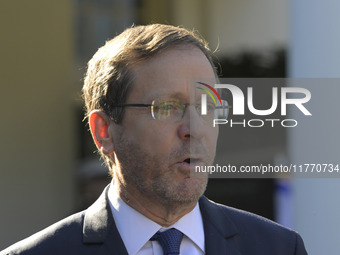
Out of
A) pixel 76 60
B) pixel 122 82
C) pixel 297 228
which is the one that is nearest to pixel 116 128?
pixel 122 82

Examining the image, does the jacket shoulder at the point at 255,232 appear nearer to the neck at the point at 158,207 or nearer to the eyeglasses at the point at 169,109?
the neck at the point at 158,207

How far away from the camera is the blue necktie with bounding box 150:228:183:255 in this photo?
191cm

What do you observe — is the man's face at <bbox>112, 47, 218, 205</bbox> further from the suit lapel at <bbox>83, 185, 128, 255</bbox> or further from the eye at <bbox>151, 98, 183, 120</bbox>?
the suit lapel at <bbox>83, 185, 128, 255</bbox>

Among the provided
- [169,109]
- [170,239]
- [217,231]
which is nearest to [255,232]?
[217,231]

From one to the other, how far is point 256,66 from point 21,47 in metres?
3.25

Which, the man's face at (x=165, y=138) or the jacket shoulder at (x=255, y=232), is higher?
the man's face at (x=165, y=138)

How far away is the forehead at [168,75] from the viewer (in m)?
1.95

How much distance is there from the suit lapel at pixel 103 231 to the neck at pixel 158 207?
0.09m

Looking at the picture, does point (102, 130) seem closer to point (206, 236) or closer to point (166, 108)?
point (166, 108)

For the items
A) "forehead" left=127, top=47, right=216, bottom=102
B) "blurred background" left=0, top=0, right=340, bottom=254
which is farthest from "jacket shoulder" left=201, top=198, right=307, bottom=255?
"blurred background" left=0, top=0, right=340, bottom=254

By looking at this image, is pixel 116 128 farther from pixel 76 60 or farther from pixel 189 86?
pixel 76 60

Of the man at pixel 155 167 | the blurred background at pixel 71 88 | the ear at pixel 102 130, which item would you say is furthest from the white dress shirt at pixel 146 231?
the blurred background at pixel 71 88

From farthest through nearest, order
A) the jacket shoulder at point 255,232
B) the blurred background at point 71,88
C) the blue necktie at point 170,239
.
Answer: the blurred background at point 71,88 → the jacket shoulder at point 255,232 → the blue necktie at point 170,239

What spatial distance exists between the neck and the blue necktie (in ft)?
0.12
